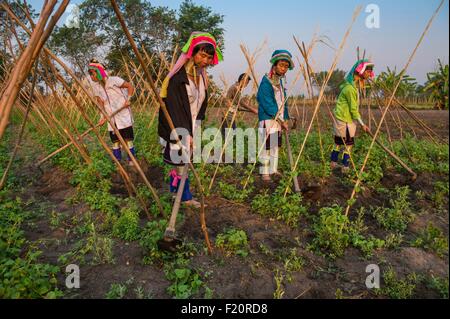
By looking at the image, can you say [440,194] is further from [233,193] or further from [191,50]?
[191,50]

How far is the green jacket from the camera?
3951 millimetres

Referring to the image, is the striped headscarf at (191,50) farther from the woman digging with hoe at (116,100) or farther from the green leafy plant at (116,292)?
the woman digging with hoe at (116,100)

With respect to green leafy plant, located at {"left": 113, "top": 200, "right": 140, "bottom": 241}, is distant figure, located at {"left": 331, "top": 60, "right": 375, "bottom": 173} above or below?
above

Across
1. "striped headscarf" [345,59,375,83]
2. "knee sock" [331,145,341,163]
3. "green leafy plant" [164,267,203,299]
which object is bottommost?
"green leafy plant" [164,267,203,299]

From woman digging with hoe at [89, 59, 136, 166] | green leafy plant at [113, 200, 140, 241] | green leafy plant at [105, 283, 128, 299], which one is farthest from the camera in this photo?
woman digging with hoe at [89, 59, 136, 166]

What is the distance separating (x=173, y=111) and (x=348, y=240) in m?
1.72

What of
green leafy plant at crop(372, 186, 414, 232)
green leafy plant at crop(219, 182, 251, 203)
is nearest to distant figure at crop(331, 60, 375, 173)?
green leafy plant at crop(372, 186, 414, 232)

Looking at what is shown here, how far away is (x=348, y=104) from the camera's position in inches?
159

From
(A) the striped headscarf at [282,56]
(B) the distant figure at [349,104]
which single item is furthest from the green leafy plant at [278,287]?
(B) the distant figure at [349,104]

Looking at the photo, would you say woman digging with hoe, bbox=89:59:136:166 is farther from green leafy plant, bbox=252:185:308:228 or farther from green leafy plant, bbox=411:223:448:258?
green leafy plant, bbox=411:223:448:258

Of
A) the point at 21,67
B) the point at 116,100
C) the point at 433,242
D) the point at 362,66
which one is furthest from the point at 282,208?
the point at 116,100

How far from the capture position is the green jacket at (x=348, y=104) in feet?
13.0

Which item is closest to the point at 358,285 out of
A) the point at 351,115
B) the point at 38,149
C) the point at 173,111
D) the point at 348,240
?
the point at 348,240
